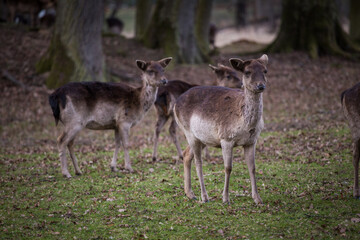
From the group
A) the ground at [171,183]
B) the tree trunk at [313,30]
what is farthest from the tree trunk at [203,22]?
the ground at [171,183]

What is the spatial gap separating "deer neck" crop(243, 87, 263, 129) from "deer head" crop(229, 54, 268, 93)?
122 millimetres

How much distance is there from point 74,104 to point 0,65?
1125 centimetres

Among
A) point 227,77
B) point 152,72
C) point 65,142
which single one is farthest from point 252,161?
point 227,77

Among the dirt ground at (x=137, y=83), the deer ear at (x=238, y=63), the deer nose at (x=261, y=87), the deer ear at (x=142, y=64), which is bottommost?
the dirt ground at (x=137, y=83)

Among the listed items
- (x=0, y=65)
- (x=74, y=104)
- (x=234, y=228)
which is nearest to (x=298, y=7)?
(x=0, y=65)

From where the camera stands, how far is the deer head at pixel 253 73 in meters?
6.50

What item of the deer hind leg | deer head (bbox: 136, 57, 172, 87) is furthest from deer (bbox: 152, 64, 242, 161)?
the deer hind leg

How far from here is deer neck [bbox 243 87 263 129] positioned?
263 inches

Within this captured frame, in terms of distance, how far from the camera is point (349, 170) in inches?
347

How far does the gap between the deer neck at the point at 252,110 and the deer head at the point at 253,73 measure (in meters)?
0.12

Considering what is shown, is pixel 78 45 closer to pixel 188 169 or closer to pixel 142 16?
pixel 188 169

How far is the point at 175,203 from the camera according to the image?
7.45 meters

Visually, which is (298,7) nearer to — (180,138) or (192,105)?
(180,138)

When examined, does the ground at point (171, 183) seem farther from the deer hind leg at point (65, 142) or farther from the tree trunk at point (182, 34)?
the tree trunk at point (182, 34)
